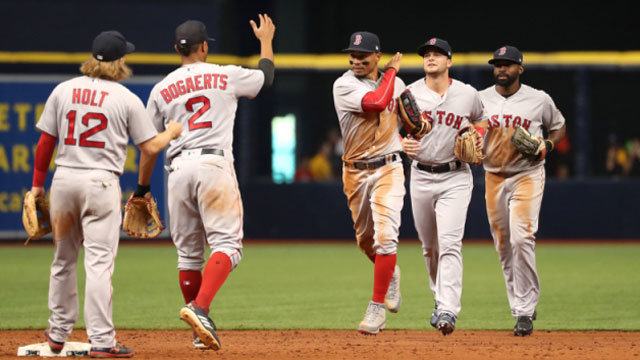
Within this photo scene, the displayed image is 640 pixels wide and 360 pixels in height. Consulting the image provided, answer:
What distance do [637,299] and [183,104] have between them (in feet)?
18.5

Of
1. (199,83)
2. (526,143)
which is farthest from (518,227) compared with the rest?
(199,83)

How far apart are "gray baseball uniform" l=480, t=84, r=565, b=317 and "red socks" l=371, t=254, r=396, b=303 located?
1.06m

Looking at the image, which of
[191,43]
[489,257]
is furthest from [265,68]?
[489,257]

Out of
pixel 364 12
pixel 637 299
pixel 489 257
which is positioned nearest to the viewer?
pixel 637 299

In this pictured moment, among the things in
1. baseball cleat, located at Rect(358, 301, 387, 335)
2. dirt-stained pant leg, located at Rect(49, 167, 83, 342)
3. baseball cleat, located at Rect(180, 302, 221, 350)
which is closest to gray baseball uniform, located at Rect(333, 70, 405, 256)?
baseball cleat, located at Rect(358, 301, 387, 335)

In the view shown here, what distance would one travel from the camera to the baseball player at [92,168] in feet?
20.5

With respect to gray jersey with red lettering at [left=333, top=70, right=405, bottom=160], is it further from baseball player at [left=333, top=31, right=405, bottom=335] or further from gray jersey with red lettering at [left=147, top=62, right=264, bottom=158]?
gray jersey with red lettering at [left=147, top=62, right=264, bottom=158]

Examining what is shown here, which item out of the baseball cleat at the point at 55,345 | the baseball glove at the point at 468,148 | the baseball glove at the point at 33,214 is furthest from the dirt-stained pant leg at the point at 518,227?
the baseball glove at the point at 33,214

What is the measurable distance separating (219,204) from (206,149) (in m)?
0.37

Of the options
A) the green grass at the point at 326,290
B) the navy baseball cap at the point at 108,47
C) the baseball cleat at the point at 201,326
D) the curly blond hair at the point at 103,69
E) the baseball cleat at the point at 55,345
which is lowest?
the green grass at the point at 326,290

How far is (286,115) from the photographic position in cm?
2552

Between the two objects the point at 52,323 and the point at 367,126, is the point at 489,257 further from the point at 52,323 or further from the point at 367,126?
the point at 52,323

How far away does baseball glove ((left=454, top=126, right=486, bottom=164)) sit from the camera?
739 cm

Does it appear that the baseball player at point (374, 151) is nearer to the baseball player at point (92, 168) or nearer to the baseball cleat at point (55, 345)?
the baseball player at point (92, 168)
